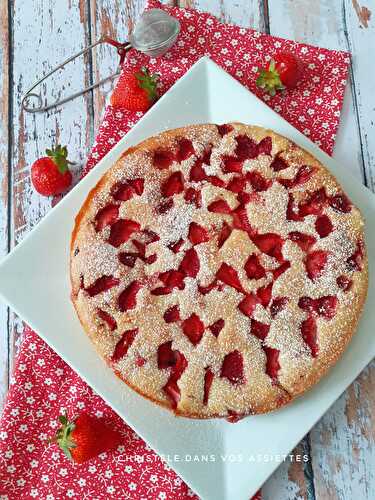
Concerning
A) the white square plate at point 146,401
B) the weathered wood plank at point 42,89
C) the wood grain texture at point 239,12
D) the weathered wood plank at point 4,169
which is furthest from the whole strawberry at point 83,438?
the wood grain texture at point 239,12

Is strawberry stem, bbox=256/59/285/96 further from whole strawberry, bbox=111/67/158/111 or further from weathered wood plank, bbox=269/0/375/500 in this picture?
whole strawberry, bbox=111/67/158/111

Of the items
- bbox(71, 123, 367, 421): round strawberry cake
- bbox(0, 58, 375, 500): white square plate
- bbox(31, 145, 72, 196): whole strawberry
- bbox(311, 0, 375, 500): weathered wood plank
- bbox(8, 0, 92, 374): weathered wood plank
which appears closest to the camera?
bbox(71, 123, 367, 421): round strawberry cake

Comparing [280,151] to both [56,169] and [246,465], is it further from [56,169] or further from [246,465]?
[246,465]

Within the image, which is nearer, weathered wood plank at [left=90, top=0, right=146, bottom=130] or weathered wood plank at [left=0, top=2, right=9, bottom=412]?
weathered wood plank at [left=0, top=2, right=9, bottom=412]

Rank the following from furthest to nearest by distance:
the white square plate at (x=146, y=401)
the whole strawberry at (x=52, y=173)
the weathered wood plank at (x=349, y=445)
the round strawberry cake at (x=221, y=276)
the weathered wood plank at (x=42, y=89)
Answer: the weathered wood plank at (x=42, y=89) → the whole strawberry at (x=52, y=173) → the weathered wood plank at (x=349, y=445) → the white square plate at (x=146, y=401) → the round strawberry cake at (x=221, y=276)

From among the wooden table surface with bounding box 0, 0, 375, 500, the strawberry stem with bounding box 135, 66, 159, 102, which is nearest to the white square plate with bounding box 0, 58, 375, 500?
the strawberry stem with bounding box 135, 66, 159, 102

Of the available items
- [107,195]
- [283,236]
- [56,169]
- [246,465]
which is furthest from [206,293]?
[56,169]

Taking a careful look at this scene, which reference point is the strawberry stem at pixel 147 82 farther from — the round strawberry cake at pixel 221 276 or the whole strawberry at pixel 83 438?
the whole strawberry at pixel 83 438
